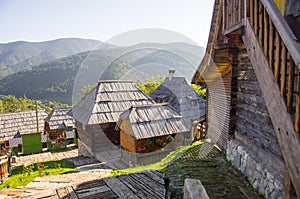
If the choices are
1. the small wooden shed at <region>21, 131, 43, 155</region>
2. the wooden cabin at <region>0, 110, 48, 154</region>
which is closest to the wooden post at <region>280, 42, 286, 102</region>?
the small wooden shed at <region>21, 131, 43, 155</region>

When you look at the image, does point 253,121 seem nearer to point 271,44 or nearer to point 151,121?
point 271,44

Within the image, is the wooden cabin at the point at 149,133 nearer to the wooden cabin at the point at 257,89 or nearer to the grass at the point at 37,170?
the grass at the point at 37,170

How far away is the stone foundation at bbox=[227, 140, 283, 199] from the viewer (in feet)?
11.6

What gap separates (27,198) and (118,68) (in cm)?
4856

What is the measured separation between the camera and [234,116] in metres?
5.56

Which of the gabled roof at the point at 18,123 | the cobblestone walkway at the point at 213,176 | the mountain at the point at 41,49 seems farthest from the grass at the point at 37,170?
the mountain at the point at 41,49

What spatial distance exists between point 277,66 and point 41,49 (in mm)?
194314

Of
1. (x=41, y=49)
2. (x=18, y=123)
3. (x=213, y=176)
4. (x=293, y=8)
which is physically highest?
(x=41, y=49)

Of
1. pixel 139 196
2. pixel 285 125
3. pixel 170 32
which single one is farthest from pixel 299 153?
pixel 170 32

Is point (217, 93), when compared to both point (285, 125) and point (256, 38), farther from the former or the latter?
point (285, 125)

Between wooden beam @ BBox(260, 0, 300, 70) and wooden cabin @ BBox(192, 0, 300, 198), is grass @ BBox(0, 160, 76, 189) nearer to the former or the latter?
wooden cabin @ BBox(192, 0, 300, 198)

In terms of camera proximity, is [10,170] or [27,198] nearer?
[27,198]

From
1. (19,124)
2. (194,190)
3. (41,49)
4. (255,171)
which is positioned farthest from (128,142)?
(41,49)

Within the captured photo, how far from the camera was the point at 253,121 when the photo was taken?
4.63m
